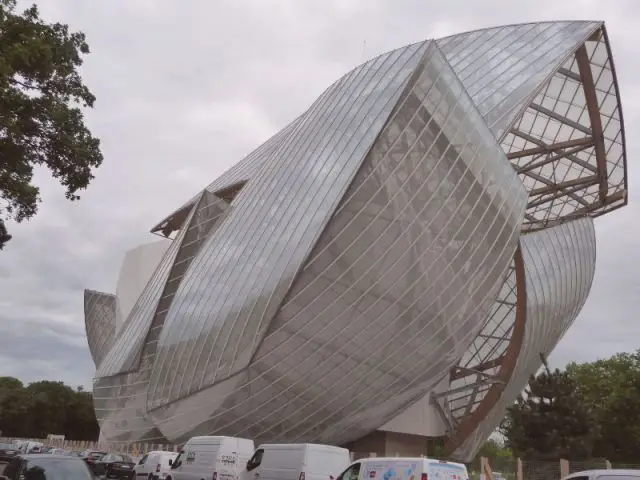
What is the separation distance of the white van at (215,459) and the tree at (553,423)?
1981 centimetres

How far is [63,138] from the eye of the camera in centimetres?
1606

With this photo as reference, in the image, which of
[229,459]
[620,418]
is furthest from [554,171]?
[229,459]

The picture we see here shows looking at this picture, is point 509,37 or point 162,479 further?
point 509,37

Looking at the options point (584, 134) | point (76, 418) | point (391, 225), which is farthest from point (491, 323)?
point (76, 418)

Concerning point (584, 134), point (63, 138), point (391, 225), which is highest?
point (584, 134)

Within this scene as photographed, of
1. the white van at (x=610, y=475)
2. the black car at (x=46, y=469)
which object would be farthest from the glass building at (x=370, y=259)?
the white van at (x=610, y=475)

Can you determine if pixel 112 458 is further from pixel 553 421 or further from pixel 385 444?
pixel 553 421

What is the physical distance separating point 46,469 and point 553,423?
30030 millimetres

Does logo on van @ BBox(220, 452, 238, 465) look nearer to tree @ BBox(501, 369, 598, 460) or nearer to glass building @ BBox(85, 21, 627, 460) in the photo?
glass building @ BBox(85, 21, 627, 460)

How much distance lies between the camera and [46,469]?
11023 mm

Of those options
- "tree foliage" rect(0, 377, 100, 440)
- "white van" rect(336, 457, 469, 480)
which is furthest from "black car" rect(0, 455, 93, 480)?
"tree foliage" rect(0, 377, 100, 440)

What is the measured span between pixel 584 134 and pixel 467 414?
20615 millimetres

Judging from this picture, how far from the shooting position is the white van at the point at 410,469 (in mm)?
13094

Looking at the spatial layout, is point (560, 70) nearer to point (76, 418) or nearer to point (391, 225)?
point (391, 225)
